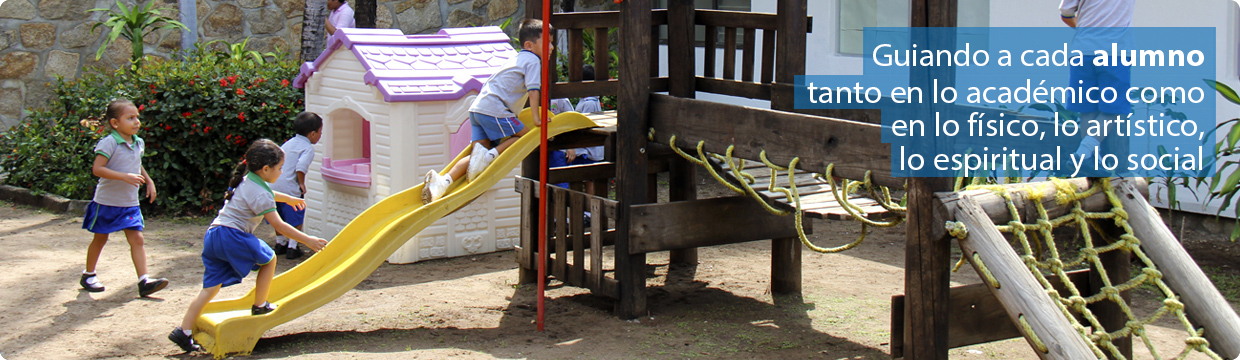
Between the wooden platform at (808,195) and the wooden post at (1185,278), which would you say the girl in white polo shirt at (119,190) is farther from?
the wooden post at (1185,278)

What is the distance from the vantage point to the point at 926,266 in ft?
14.1

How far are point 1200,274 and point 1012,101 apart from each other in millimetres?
4370

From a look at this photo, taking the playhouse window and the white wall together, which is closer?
the white wall

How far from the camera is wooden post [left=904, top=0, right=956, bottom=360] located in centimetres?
425

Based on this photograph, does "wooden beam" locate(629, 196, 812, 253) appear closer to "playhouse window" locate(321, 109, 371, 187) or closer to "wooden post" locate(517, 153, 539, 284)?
"wooden post" locate(517, 153, 539, 284)

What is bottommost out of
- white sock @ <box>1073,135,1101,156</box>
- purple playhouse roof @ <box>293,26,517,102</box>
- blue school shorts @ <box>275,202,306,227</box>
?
blue school shorts @ <box>275,202,306,227</box>

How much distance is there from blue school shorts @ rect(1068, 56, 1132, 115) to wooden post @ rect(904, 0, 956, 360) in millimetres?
841

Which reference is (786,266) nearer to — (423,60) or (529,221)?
(529,221)

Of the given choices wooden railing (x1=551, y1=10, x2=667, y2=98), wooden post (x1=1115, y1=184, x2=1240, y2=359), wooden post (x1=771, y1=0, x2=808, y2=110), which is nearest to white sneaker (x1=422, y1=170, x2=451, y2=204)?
wooden railing (x1=551, y1=10, x2=667, y2=98)

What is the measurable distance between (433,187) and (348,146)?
9.35 ft

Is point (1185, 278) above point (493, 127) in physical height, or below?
below

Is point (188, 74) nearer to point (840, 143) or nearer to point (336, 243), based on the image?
point (336, 243)

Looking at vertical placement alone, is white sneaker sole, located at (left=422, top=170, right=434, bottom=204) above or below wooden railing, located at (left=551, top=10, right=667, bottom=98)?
below

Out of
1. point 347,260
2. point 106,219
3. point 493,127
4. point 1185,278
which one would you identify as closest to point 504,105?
Result: point 493,127
